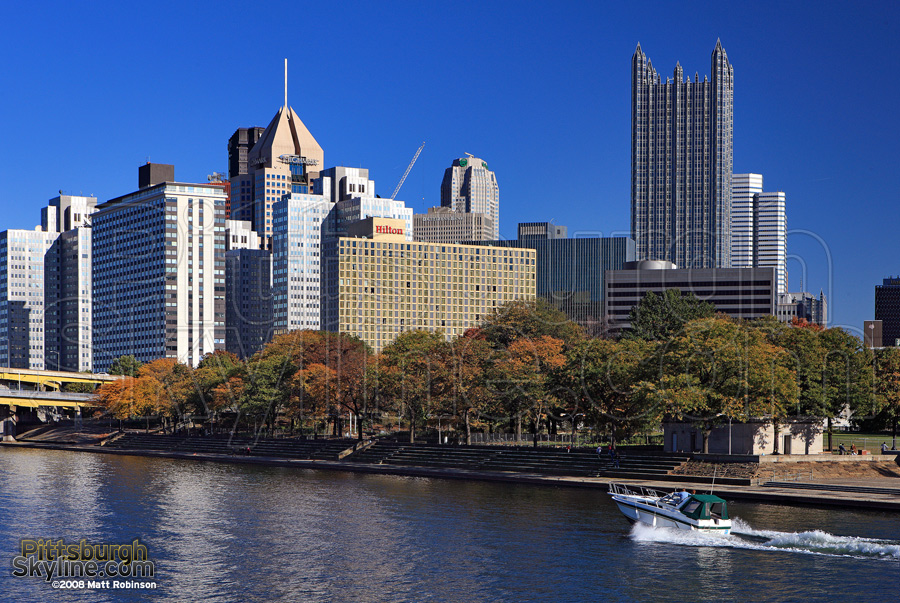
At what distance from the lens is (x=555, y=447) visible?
117125 millimetres

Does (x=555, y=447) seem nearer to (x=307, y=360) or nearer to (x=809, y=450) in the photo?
(x=809, y=450)

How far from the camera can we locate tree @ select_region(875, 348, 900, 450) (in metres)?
118

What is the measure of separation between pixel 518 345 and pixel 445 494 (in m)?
37.8

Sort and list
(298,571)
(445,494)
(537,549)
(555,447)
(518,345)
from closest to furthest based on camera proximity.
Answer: (298,571) → (537,549) → (445,494) → (555,447) → (518,345)

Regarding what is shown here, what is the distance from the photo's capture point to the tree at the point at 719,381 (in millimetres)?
98250

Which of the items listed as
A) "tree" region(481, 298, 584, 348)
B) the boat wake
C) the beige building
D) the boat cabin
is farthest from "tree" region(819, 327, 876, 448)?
"tree" region(481, 298, 584, 348)

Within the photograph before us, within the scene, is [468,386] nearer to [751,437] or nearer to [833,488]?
[751,437]

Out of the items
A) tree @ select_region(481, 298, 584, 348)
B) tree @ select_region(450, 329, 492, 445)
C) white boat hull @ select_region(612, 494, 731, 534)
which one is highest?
tree @ select_region(481, 298, 584, 348)

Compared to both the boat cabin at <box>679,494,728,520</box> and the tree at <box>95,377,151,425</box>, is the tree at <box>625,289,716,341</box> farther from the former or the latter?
the tree at <box>95,377,151,425</box>

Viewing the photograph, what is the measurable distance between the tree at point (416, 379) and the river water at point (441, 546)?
91.0 feet

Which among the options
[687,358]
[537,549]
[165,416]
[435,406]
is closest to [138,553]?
[537,549]

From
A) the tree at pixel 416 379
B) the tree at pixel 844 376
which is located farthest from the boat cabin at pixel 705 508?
the tree at pixel 416 379

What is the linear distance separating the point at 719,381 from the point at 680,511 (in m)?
30.0

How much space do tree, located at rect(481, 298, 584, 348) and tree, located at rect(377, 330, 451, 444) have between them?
12.7 meters
